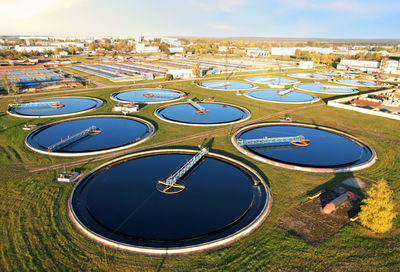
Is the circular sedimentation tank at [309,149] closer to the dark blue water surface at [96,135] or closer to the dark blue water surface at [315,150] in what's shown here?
the dark blue water surface at [315,150]

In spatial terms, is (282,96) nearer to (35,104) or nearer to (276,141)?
(276,141)

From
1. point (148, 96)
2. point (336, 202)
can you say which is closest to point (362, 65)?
point (148, 96)

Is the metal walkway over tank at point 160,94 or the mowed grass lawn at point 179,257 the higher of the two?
the metal walkway over tank at point 160,94

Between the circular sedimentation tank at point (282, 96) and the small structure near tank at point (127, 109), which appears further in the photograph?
the circular sedimentation tank at point (282, 96)

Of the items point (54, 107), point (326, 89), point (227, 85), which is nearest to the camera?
point (54, 107)

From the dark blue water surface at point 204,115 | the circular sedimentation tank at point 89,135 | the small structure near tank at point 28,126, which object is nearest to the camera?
the circular sedimentation tank at point 89,135

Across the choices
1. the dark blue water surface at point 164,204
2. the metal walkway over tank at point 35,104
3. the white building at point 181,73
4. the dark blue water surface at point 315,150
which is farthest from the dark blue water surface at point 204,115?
the white building at point 181,73

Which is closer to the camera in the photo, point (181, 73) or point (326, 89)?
point (326, 89)

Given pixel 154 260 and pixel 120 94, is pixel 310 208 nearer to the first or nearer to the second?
pixel 154 260
